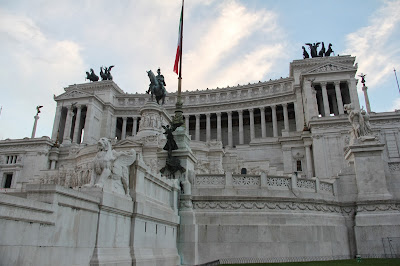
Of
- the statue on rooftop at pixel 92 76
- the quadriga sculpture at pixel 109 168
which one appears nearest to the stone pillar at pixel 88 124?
the statue on rooftop at pixel 92 76

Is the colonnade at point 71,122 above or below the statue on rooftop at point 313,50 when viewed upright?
below

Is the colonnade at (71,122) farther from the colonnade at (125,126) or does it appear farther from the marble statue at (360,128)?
the marble statue at (360,128)

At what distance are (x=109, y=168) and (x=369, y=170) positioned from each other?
16.4 m

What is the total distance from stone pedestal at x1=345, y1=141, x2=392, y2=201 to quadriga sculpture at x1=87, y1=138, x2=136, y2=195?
14.8 metres

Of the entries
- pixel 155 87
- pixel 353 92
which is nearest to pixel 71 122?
pixel 155 87

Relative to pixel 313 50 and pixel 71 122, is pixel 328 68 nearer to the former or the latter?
pixel 313 50

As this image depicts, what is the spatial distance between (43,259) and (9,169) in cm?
5925

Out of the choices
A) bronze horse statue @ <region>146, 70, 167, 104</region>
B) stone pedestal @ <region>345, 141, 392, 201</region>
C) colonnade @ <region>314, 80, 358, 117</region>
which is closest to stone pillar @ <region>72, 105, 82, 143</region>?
bronze horse statue @ <region>146, 70, 167, 104</region>

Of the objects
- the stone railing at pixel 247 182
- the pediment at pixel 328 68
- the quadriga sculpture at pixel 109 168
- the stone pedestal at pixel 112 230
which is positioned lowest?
the stone pedestal at pixel 112 230

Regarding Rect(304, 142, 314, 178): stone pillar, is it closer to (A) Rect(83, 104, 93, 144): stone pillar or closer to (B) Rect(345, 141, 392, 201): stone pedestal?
(B) Rect(345, 141, 392, 201): stone pedestal

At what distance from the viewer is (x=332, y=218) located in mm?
19547

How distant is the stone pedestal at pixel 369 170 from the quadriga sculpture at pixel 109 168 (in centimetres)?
1478

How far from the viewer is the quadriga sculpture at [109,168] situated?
37.2 ft

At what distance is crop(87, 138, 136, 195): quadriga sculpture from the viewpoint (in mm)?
11347
